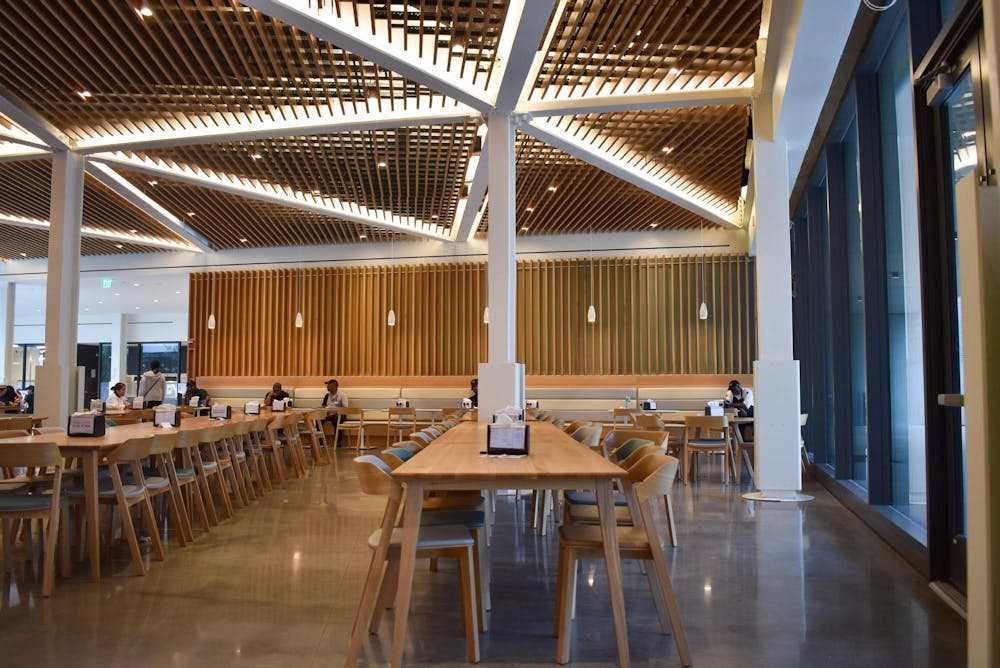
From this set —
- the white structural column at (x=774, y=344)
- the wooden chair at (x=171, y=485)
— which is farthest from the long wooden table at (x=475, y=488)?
the white structural column at (x=774, y=344)

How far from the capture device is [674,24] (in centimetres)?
607

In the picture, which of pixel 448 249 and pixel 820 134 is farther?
pixel 448 249

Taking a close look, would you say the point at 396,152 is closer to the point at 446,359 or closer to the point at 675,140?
the point at 675,140

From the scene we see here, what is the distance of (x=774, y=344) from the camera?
294 inches

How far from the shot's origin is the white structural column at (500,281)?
301 inches

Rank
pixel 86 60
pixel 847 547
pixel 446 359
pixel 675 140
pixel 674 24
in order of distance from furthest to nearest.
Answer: pixel 446 359, pixel 675 140, pixel 86 60, pixel 674 24, pixel 847 547

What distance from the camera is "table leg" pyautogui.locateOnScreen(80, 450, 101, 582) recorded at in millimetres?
4344

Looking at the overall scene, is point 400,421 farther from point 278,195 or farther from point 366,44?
point 366,44

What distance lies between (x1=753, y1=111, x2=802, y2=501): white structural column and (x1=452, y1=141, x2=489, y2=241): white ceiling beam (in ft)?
10.4

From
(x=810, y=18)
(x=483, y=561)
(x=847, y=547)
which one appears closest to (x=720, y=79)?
(x=810, y=18)

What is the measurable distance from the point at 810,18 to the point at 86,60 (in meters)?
6.04

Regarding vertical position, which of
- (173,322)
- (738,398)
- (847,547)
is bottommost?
(847,547)

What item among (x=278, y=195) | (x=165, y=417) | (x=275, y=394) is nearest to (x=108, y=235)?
(x=275, y=394)

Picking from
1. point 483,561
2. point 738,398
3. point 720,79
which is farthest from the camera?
point 738,398
